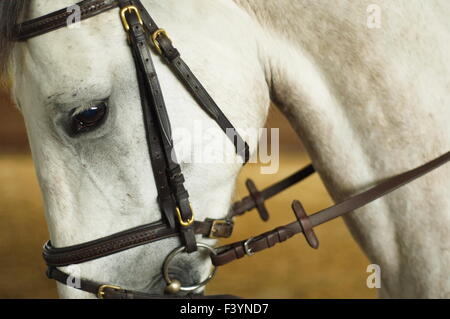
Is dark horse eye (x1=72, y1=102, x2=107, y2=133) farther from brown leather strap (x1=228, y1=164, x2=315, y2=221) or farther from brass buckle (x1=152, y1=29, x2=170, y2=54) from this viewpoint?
brown leather strap (x1=228, y1=164, x2=315, y2=221)

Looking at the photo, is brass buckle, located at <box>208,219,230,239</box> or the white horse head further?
brass buckle, located at <box>208,219,230,239</box>

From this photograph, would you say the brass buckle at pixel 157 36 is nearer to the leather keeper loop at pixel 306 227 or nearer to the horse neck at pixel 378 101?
the horse neck at pixel 378 101

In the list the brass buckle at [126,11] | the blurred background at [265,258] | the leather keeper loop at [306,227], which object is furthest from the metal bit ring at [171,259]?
the blurred background at [265,258]

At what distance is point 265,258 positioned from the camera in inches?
111

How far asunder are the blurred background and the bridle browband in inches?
53.0

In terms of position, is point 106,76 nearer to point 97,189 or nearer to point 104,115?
point 104,115

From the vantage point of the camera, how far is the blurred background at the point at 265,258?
2480mm

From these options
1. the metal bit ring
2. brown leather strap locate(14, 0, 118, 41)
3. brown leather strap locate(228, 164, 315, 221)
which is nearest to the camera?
brown leather strap locate(14, 0, 118, 41)

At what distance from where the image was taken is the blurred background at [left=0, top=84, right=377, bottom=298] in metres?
2.48

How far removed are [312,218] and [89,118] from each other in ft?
1.33

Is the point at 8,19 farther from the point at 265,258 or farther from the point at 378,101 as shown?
the point at 265,258

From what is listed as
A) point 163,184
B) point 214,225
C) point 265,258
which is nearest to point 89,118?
point 163,184

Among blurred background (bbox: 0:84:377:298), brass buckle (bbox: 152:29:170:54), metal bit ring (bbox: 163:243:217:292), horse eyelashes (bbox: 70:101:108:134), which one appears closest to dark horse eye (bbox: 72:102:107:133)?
horse eyelashes (bbox: 70:101:108:134)

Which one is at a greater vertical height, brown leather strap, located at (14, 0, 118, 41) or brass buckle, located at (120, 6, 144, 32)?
brown leather strap, located at (14, 0, 118, 41)
